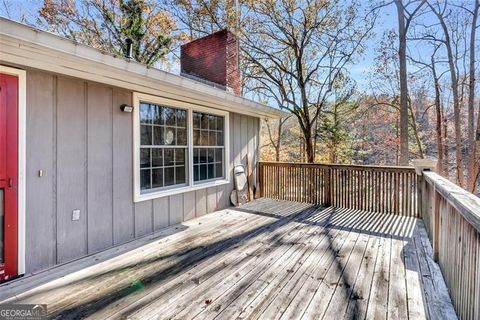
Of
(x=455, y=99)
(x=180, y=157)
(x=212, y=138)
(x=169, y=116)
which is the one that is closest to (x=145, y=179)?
(x=180, y=157)

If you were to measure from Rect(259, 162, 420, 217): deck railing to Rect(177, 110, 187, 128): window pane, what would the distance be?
111 inches

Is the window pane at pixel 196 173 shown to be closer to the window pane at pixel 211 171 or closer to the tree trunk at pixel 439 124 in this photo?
the window pane at pixel 211 171

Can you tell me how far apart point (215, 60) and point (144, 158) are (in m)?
3.42

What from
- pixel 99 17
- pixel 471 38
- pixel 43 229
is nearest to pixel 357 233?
pixel 43 229

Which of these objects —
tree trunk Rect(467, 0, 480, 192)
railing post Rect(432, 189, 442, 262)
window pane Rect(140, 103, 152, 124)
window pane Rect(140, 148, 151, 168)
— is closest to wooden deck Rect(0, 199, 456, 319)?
railing post Rect(432, 189, 442, 262)

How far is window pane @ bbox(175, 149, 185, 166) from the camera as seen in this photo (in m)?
4.52

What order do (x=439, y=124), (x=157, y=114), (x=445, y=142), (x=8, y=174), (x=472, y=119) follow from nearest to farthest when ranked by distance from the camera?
(x=8, y=174) → (x=157, y=114) → (x=472, y=119) → (x=439, y=124) → (x=445, y=142)

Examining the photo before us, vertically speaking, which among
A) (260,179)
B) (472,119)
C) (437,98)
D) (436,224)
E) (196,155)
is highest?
(437,98)

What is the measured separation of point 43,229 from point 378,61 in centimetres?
1250

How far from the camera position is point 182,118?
4625 millimetres

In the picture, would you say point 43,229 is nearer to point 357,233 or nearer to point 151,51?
point 357,233

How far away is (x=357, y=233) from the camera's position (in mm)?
4008

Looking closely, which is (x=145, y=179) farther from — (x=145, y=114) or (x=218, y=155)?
(x=218, y=155)

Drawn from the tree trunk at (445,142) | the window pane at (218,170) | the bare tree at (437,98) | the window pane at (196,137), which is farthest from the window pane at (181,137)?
the tree trunk at (445,142)
